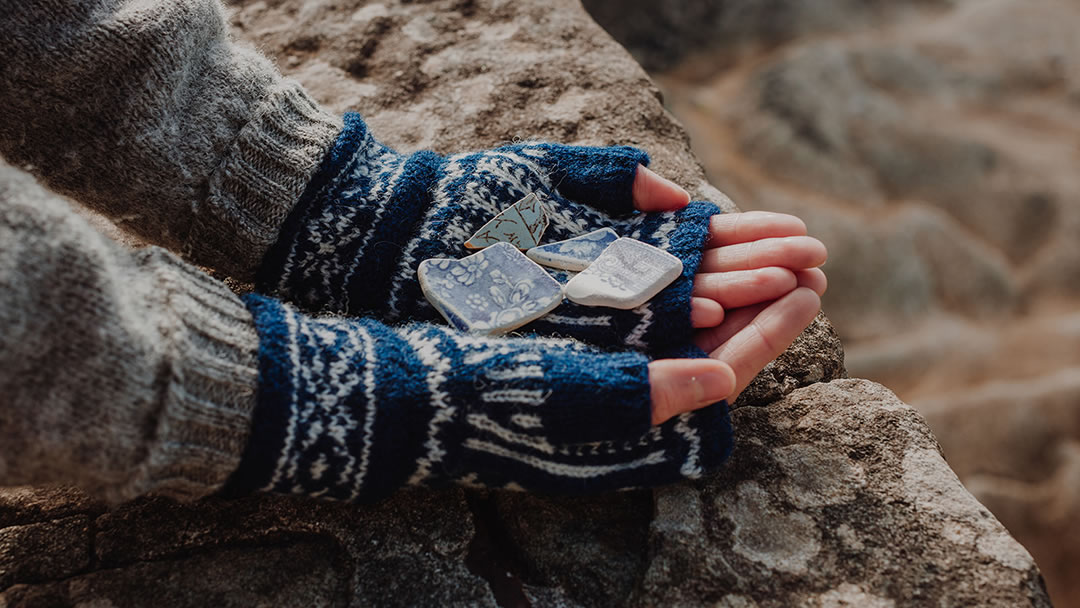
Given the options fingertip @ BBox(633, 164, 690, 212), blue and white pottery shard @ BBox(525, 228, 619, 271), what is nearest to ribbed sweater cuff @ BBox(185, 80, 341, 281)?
blue and white pottery shard @ BBox(525, 228, 619, 271)

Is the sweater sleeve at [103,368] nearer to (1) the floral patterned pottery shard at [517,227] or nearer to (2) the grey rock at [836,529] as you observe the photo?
(1) the floral patterned pottery shard at [517,227]

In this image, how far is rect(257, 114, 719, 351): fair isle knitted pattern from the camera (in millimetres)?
1006

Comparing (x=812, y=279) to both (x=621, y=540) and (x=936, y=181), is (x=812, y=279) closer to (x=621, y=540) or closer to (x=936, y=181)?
(x=621, y=540)

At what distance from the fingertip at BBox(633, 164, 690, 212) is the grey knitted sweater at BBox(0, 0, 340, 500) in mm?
408

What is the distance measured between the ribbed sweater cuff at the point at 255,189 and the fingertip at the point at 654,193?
0.41 m

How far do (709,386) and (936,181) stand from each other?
2.67 metres

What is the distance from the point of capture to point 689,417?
914 mm

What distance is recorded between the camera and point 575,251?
3.54 feet

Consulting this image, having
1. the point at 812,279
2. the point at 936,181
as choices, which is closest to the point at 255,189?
the point at 812,279

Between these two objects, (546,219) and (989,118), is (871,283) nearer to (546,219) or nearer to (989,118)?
(989,118)

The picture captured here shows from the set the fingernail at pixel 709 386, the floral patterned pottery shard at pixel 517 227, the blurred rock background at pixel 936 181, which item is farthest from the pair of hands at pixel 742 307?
the blurred rock background at pixel 936 181

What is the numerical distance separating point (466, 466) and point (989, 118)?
3201 millimetres

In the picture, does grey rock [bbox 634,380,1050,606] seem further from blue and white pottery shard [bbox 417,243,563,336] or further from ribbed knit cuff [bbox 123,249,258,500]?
ribbed knit cuff [bbox 123,249,258,500]

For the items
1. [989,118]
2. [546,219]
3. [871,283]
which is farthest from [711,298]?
[989,118]
